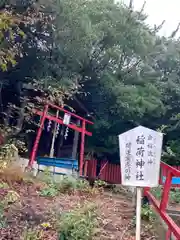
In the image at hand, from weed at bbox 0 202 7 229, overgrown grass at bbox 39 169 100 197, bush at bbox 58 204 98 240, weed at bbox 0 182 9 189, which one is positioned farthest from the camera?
overgrown grass at bbox 39 169 100 197

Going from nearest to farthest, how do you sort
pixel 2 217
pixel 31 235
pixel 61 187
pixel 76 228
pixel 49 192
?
pixel 76 228 < pixel 31 235 < pixel 2 217 < pixel 49 192 < pixel 61 187

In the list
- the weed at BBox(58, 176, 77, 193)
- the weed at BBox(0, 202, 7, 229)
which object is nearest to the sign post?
the weed at BBox(0, 202, 7, 229)

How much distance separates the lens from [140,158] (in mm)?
4062

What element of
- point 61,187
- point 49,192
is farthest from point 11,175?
point 61,187

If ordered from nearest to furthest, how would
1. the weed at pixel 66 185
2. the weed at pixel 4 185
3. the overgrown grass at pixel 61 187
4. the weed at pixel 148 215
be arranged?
the weed at pixel 148 215 → the weed at pixel 4 185 → the overgrown grass at pixel 61 187 → the weed at pixel 66 185

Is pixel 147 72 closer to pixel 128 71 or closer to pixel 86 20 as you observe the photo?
pixel 128 71

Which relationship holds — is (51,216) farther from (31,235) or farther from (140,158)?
(140,158)

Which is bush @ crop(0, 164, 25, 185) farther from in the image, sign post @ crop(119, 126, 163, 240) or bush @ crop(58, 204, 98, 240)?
sign post @ crop(119, 126, 163, 240)

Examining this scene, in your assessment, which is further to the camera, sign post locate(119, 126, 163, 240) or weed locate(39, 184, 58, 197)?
weed locate(39, 184, 58, 197)

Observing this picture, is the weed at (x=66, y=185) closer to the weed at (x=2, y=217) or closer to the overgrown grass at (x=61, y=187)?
the overgrown grass at (x=61, y=187)

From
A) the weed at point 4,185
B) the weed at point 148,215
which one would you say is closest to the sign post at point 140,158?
the weed at point 148,215

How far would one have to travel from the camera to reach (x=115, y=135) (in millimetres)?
15094

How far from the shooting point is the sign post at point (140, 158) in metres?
3.95

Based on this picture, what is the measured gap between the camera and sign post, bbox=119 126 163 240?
3949mm
